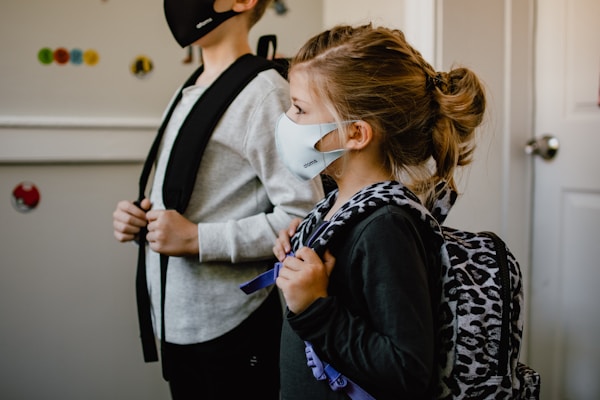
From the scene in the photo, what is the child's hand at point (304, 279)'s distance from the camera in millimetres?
826

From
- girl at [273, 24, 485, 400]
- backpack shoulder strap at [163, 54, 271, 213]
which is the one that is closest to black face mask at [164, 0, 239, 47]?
backpack shoulder strap at [163, 54, 271, 213]

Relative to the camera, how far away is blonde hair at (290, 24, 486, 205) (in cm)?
90

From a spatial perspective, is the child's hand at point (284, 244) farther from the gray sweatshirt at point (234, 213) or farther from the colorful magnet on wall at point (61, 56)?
the colorful magnet on wall at point (61, 56)

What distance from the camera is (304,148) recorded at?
0.94 m

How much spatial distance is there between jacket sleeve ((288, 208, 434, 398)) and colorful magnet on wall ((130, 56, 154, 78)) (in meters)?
1.24

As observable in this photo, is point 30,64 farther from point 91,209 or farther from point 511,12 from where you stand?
point 511,12

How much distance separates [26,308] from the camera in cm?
179

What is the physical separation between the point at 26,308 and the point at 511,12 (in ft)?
5.39

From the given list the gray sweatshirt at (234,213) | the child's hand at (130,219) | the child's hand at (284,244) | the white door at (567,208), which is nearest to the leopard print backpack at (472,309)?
the child's hand at (284,244)

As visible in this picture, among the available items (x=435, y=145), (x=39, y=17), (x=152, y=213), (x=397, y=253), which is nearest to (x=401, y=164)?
(x=435, y=145)

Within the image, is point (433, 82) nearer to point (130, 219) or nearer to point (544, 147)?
point (130, 219)

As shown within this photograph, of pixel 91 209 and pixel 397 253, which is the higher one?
pixel 397 253

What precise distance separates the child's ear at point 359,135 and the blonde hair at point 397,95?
0.4 inches

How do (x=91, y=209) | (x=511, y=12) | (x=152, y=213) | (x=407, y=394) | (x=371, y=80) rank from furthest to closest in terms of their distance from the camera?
(x=91, y=209)
(x=511, y=12)
(x=152, y=213)
(x=371, y=80)
(x=407, y=394)
